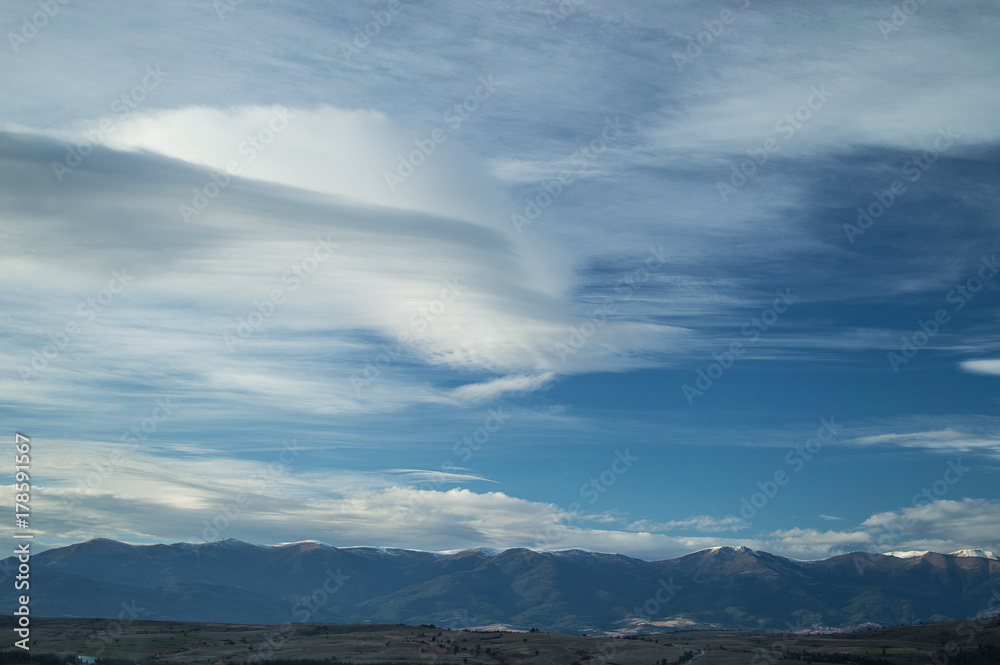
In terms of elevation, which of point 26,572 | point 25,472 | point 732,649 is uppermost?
point 25,472

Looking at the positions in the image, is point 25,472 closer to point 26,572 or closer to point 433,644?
point 26,572

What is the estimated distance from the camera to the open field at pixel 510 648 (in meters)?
101

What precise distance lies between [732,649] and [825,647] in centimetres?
1448

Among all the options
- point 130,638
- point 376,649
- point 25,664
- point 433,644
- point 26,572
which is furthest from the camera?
point 130,638

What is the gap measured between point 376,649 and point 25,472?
67.9 meters

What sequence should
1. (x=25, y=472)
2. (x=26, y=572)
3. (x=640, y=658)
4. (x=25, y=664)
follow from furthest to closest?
(x=640, y=658), (x=25, y=664), (x=26, y=572), (x=25, y=472)

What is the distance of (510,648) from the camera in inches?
4569

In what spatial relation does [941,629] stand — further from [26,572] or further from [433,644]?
[26,572]

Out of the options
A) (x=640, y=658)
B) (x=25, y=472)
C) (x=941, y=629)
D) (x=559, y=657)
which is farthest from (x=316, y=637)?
(x=941, y=629)

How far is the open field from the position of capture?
333 ft

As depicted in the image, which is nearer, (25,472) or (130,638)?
(25,472)

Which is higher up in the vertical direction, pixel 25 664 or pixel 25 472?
pixel 25 472

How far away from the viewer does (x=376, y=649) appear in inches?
4476

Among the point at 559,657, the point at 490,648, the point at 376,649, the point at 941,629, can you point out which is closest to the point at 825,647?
the point at 941,629
